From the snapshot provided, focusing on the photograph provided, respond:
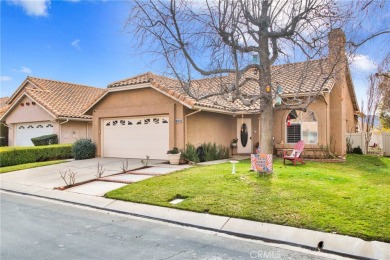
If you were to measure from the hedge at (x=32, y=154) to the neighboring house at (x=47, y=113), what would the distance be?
218 cm

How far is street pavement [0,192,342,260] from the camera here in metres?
5.04

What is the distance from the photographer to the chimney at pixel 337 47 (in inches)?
405

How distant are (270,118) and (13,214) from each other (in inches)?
335

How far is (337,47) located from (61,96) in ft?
68.1

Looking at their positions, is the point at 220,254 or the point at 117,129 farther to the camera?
the point at 117,129

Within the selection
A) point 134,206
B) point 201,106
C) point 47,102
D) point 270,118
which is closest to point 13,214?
point 134,206

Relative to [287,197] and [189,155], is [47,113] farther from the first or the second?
[287,197]

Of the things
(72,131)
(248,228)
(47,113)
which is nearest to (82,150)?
(72,131)

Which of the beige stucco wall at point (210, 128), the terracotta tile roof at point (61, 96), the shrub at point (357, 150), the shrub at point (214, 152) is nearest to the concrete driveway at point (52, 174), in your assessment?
the beige stucco wall at point (210, 128)

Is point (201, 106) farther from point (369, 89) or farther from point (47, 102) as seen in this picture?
point (369, 89)

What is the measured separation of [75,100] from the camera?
24719 millimetres

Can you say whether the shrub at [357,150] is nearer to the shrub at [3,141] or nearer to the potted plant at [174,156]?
the potted plant at [174,156]

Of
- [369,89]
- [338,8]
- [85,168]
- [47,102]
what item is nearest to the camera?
[338,8]

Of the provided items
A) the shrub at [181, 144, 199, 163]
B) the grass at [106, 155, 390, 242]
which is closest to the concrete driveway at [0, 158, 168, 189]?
the shrub at [181, 144, 199, 163]
